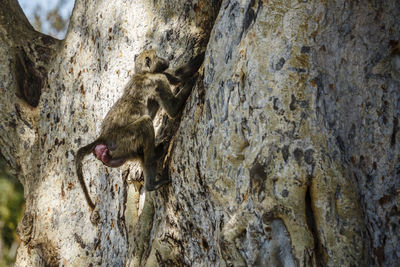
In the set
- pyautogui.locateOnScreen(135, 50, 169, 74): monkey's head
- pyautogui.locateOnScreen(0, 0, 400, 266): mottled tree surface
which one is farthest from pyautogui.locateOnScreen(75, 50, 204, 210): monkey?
pyautogui.locateOnScreen(0, 0, 400, 266): mottled tree surface

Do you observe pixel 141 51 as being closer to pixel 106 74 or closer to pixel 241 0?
pixel 106 74

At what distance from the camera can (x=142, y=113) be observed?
4.69 meters

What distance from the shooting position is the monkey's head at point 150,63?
15.5 ft

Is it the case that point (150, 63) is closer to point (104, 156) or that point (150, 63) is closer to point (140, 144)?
point (140, 144)

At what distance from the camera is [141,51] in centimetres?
506

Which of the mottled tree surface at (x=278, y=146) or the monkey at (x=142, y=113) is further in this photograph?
the monkey at (x=142, y=113)

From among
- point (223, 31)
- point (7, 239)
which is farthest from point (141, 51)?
point (7, 239)

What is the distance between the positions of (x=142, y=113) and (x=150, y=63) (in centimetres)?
44

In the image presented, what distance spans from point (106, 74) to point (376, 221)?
2.97 metres

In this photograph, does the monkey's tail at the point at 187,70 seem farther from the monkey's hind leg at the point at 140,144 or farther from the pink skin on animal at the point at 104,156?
the pink skin on animal at the point at 104,156

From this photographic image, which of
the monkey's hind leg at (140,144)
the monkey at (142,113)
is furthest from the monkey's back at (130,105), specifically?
the monkey's hind leg at (140,144)

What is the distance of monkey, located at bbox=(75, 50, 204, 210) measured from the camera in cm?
435

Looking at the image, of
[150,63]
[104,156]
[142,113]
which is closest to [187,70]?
[150,63]

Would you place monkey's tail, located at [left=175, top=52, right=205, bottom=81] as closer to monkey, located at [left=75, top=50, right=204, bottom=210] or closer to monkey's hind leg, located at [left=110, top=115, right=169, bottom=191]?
monkey, located at [left=75, top=50, right=204, bottom=210]
